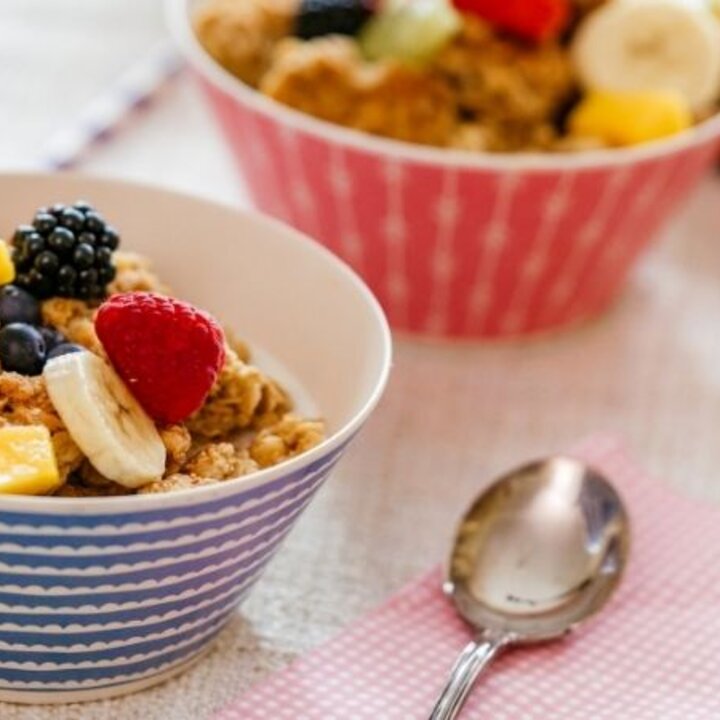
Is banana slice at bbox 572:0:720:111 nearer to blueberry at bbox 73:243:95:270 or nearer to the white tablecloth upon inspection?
the white tablecloth

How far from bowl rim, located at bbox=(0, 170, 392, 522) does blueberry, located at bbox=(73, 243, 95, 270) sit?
0.14m

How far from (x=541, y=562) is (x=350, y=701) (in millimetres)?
182

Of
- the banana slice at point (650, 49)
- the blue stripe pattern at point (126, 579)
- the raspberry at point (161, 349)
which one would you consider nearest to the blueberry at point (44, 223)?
the raspberry at point (161, 349)

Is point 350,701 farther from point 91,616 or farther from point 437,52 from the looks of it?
point 437,52

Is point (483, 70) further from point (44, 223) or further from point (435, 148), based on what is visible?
point (44, 223)

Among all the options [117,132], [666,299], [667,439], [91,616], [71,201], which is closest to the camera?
[91,616]

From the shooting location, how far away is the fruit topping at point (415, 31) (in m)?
1.37

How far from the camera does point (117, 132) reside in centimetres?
160

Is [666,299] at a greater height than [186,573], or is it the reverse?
[186,573]

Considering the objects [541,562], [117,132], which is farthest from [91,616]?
[117,132]

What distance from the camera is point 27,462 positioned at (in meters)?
0.81

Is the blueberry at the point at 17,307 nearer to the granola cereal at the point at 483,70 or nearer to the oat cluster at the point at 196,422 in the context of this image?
the oat cluster at the point at 196,422

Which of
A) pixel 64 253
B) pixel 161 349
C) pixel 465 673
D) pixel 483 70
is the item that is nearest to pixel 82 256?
pixel 64 253

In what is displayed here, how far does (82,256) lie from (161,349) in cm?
12
